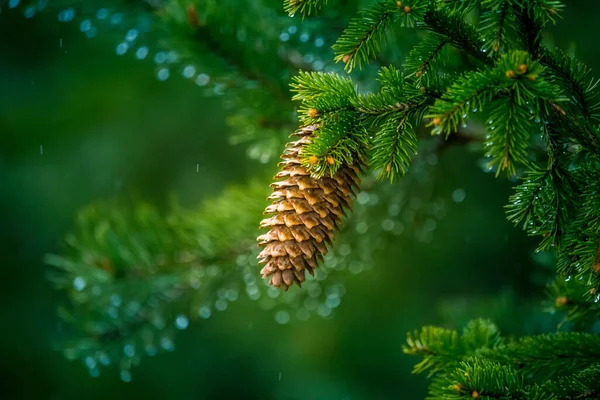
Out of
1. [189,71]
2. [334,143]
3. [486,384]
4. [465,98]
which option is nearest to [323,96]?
[334,143]

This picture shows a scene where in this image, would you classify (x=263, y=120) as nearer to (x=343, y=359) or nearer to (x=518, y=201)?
(x=518, y=201)

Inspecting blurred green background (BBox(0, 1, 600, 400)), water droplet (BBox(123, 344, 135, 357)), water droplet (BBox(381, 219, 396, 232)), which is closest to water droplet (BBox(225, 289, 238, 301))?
water droplet (BBox(123, 344, 135, 357))

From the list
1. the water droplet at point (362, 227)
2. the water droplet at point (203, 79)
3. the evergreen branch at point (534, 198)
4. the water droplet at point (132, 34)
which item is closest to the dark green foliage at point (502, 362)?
the evergreen branch at point (534, 198)

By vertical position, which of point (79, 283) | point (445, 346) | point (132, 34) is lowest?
point (445, 346)

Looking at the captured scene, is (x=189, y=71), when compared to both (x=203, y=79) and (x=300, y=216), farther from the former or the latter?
(x=300, y=216)

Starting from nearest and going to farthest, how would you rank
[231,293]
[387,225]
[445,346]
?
[445,346]
[231,293]
[387,225]

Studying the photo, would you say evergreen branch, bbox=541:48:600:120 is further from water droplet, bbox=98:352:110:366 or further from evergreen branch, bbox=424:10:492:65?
water droplet, bbox=98:352:110:366

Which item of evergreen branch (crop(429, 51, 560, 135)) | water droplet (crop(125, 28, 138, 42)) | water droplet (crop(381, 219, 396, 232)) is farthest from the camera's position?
water droplet (crop(381, 219, 396, 232))
